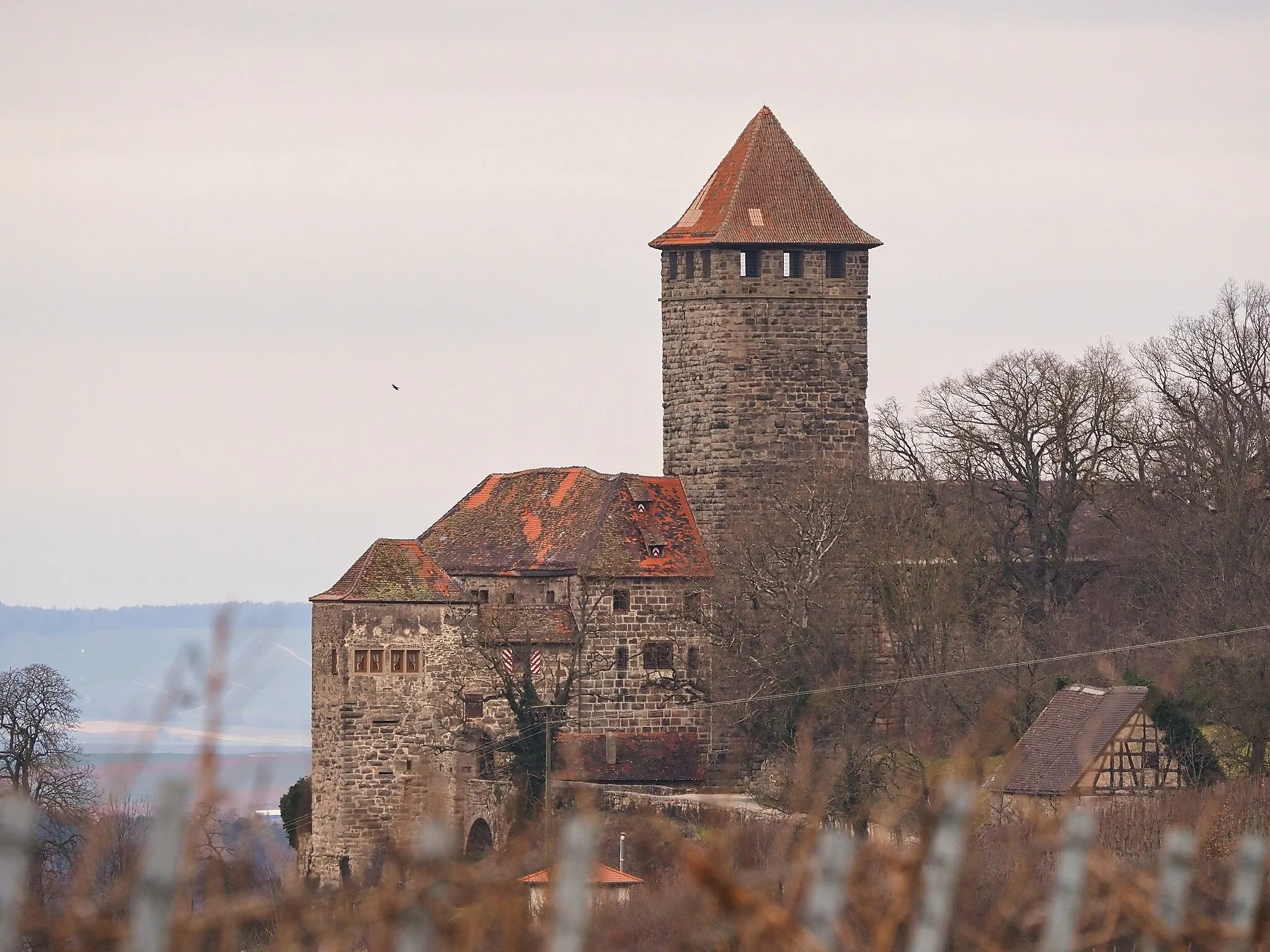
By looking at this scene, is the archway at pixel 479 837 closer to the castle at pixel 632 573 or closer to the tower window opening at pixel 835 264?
the castle at pixel 632 573

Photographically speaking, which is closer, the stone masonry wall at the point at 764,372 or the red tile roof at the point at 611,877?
the red tile roof at the point at 611,877

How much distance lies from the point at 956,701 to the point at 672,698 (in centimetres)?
553

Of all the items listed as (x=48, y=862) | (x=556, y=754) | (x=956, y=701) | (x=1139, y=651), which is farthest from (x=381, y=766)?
(x=1139, y=651)

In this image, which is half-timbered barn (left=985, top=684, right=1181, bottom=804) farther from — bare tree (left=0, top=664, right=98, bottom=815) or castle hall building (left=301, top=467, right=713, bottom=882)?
bare tree (left=0, top=664, right=98, bottom=815)

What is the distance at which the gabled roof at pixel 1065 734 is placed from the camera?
1407 inches

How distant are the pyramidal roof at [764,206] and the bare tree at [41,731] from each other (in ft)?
42.7

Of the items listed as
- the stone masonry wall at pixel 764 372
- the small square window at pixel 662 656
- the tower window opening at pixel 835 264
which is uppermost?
the tower window opening at pixel 835 264

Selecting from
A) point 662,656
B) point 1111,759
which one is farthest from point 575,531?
point 1111,759

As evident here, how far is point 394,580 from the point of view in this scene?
144ft

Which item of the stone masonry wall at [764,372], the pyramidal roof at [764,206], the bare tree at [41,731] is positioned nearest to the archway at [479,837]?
the bare tree at [41,731]

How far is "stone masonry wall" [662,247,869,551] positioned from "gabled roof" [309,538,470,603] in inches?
191

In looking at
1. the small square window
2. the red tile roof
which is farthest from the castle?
the red tile roof

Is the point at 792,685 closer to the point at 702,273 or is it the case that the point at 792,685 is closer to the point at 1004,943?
the point at 702,273

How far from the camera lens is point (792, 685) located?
43.2 meters
